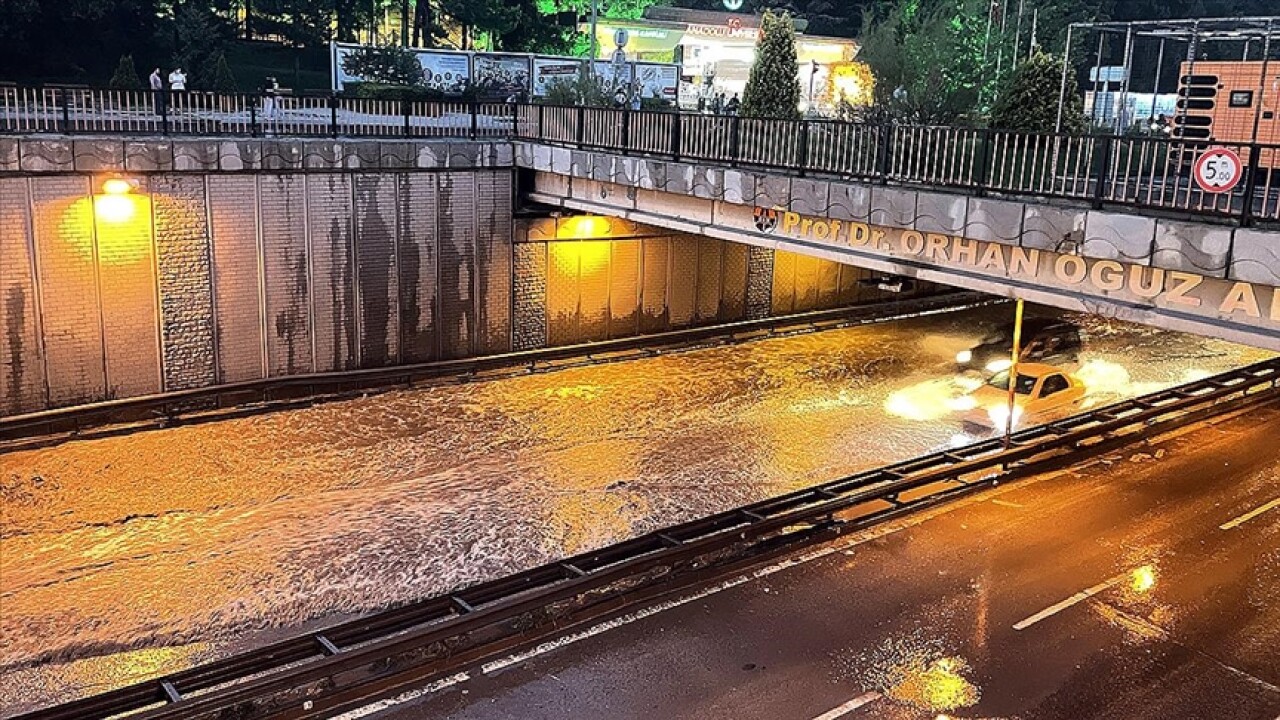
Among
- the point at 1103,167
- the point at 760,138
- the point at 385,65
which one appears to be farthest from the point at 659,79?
the point at 1103,167

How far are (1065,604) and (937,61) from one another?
68.1ft

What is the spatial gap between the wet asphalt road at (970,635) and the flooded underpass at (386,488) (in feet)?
9.55

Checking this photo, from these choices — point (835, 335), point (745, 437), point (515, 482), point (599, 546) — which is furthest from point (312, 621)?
point (835, 335)

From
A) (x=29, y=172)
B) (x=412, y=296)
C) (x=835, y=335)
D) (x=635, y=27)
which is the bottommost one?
(x=835, y=335)

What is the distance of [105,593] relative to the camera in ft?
41.4

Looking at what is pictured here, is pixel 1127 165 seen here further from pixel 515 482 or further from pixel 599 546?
pixel 515 482

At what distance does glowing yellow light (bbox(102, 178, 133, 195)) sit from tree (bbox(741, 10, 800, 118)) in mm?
12510

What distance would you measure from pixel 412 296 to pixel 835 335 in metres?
12.6

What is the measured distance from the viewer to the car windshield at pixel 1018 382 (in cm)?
2192

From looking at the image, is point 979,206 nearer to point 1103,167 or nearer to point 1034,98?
point 1103,167

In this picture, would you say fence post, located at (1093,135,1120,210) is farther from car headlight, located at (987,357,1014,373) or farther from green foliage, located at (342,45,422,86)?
green foliage, located at (342,45,422,86)

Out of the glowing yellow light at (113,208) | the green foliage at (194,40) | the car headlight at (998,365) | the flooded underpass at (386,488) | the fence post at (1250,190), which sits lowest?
the flooded underpass at (386,488)

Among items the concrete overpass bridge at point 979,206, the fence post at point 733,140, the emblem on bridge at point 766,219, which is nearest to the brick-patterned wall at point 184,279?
the concrete overpass bridge at point 979,206

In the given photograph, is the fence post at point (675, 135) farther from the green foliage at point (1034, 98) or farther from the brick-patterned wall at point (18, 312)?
the brick-patterned wall at point (18, 312)
